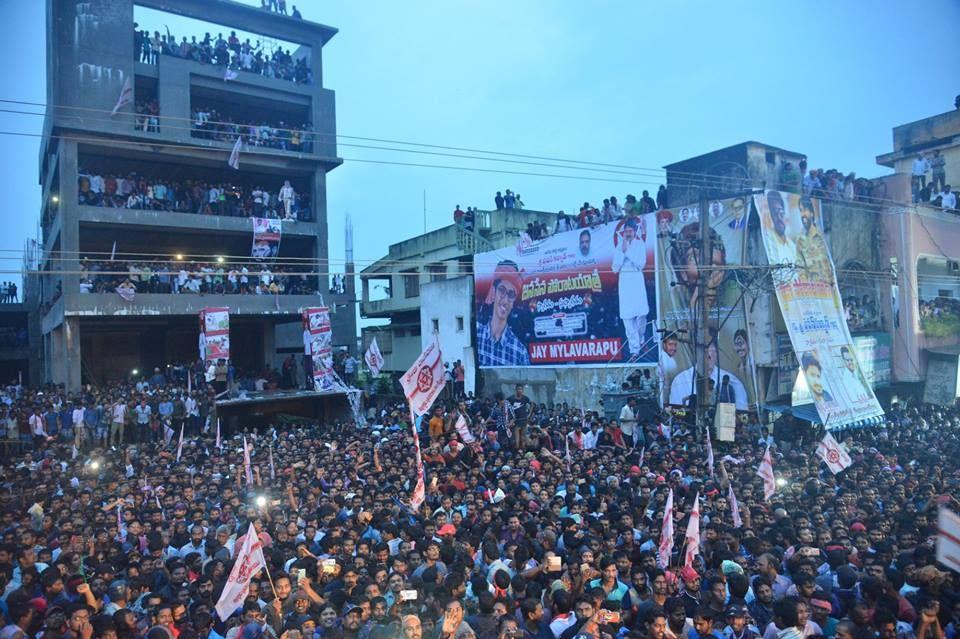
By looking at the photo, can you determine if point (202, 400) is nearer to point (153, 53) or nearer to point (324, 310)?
point (324, 310)

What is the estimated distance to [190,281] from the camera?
88.4 ft

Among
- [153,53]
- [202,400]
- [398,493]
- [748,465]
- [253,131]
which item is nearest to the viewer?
[398,493]

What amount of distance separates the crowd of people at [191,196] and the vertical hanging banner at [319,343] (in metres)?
7.74

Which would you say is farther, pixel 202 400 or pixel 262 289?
pixel 262 289

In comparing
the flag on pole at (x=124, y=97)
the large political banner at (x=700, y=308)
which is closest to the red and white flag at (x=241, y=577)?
the large political banner at (x=700, y=308)

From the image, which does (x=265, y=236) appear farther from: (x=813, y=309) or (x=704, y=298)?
→ (x=813, y=309)

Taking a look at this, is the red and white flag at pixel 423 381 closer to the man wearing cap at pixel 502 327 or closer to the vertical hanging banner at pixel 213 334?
the vertical hanging banner at pixel 213 334

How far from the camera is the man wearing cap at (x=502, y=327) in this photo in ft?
82.4

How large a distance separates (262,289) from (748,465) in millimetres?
20613

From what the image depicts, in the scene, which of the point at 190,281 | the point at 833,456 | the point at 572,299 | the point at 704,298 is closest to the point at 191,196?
the point at 190,281

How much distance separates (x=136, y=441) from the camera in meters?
19.2

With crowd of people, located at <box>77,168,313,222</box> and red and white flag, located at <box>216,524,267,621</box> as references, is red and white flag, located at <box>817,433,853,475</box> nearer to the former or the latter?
red and white flag, located at <box>216,524,267,621</box>

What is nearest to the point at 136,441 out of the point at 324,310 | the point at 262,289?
the point at 324,310

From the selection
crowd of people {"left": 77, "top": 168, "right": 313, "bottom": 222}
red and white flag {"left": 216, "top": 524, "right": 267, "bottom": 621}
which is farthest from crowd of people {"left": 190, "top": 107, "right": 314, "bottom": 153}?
red and white flag {"left": 216, "top": 524, "right": 267, "bottom": 621}
